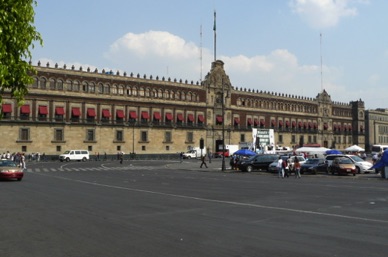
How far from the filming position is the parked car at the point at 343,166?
3366 centimetres

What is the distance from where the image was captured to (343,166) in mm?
33812

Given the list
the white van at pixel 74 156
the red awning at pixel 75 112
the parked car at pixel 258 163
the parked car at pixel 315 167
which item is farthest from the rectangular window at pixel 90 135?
the parked car at pixel 315 167

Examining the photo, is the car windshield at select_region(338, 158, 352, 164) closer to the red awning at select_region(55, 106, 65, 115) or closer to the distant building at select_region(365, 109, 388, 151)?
the red awning at select_region(55, 106, 65, 115)

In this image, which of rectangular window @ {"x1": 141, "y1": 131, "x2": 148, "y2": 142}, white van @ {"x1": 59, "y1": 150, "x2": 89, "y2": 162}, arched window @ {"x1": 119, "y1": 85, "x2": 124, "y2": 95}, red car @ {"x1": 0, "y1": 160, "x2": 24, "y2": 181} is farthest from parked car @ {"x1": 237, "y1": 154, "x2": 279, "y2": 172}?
arched window @ {"x1": 119, "y1": 85, "x2": 124, "y2": 95}

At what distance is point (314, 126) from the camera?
116m

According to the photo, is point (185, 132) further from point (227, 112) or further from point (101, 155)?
point (101, 155)

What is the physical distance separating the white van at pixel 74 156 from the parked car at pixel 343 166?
139ft

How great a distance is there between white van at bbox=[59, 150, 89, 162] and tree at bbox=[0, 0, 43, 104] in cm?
5767

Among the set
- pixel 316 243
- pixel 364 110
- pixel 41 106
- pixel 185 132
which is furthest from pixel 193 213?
pixel 364 110

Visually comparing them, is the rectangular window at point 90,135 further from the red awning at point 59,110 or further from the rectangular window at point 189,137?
the rectangular window at point 189,137

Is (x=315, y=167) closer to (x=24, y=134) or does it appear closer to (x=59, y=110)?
(x=59, y=110)

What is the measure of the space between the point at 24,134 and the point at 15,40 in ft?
206

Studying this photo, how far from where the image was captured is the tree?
852 centimetres

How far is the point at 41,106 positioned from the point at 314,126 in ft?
244
